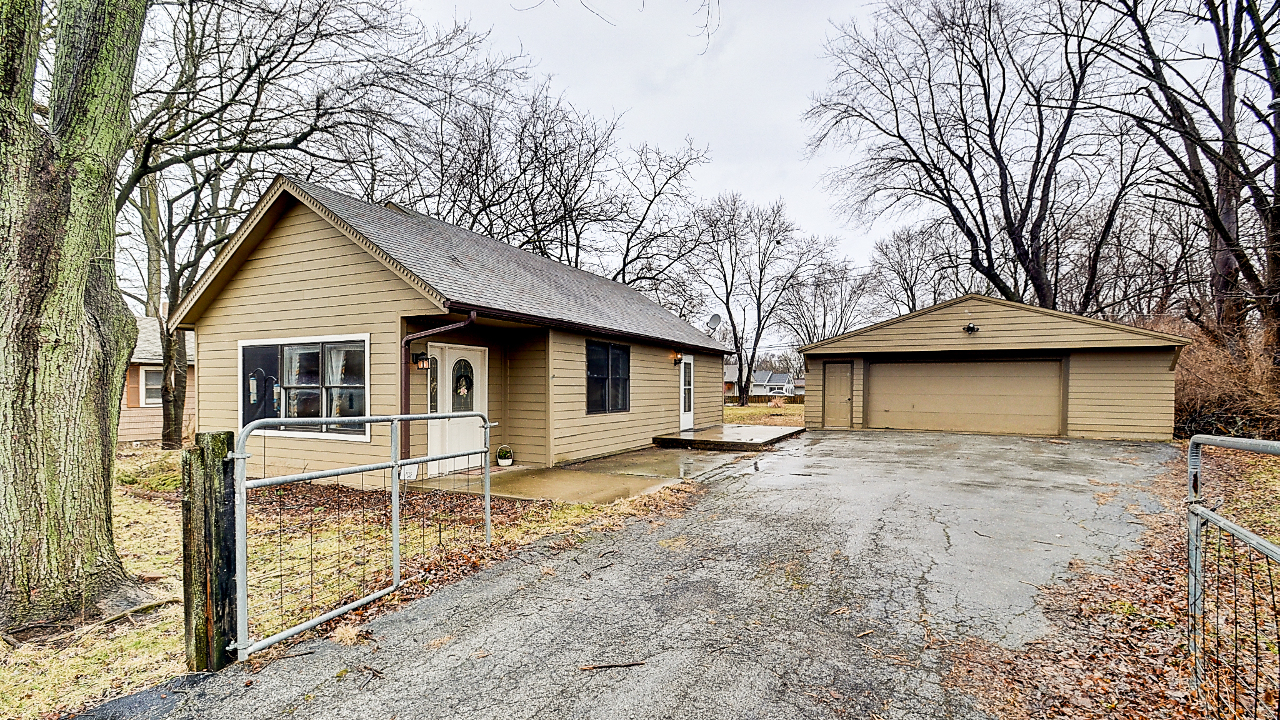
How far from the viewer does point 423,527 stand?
5.75 metres

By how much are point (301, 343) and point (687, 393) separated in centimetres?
881

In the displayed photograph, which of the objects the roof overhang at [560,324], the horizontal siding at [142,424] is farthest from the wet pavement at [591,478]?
the horizontal siding at [142,424]

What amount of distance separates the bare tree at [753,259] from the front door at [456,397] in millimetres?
22756

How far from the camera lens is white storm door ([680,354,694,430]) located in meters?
14.3

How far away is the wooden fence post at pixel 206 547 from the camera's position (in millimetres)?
2807

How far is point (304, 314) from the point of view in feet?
27.9

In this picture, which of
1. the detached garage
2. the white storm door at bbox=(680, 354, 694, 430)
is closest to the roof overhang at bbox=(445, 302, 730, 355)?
the white storm door at bbox=(680, 354, 694, 430)

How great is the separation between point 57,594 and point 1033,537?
24.0ft

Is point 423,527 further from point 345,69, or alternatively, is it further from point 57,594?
point 345,69

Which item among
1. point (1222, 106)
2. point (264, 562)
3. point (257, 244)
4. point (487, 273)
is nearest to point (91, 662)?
point (264, 562)

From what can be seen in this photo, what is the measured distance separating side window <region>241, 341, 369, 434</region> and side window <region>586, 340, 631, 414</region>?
3695 mm

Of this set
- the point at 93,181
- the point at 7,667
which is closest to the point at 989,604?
the point at 7,667

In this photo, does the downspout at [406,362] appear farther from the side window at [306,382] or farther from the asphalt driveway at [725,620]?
the asphalt driveway at [725,620]

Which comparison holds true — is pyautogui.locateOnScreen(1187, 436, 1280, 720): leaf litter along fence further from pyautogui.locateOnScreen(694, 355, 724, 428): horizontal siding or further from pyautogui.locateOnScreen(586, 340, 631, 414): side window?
pyautogui.locateOnScreen(694, 355, 724, 428): horizontal siding
